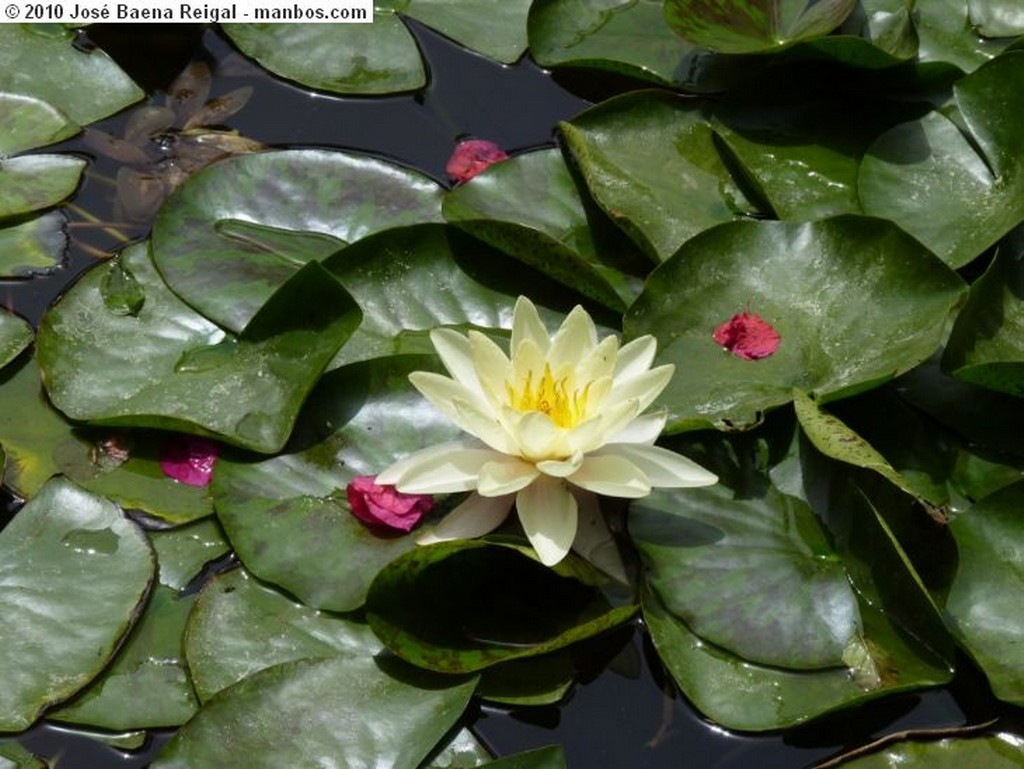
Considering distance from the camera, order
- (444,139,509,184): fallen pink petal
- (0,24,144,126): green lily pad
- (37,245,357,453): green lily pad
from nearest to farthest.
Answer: (37,245,357,453): green lily pad
(444,139,509,184): fallen pink petal
(0,24,144,126): green lily pad

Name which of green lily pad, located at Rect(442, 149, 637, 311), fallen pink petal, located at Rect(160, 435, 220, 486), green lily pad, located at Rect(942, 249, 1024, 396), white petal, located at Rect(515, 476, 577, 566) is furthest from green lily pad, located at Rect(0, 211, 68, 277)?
green lily pad, located at Rect(942, 249, 1024, 396)

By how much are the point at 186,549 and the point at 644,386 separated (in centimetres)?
87

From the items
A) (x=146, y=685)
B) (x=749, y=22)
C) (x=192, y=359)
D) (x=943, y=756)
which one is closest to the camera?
(x=943, y=756)

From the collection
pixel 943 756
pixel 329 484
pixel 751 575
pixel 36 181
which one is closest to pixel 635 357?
pixel 751 575

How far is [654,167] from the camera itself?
8.97 feet

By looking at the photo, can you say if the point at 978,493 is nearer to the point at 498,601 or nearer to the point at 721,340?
the point at 721,340

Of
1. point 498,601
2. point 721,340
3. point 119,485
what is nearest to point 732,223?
point 721,340

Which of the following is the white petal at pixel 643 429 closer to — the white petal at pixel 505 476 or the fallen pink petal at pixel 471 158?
the white petal at pixel 505 476

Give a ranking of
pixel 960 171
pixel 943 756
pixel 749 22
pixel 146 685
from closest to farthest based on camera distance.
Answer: pixel 943 756, pixel 146 685, pixel 960 171, pixel 749 22

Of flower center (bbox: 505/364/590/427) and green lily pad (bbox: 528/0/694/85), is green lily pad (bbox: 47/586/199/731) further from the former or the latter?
green lily pad (bbox: 528/0/694/85)

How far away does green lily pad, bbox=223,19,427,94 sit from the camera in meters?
3.04

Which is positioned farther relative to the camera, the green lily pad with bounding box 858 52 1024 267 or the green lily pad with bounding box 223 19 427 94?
the green lily pad with bounding box 223 19 427 94

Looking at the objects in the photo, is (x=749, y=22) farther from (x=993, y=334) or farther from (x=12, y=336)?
(x=12, y=336)

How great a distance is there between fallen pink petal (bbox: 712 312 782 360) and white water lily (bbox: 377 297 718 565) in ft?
0.72
